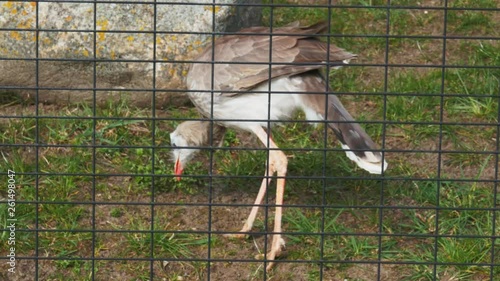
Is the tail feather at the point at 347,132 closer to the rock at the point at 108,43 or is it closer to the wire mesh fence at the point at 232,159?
the wire mesh fence at the point at 232,159

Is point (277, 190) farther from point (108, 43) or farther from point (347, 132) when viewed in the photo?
point (108, 43)

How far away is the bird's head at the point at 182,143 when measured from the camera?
559 cm

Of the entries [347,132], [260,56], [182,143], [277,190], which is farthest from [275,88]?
[182,143]

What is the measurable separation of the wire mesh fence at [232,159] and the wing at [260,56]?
20mm

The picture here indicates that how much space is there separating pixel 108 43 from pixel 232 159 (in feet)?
3.95

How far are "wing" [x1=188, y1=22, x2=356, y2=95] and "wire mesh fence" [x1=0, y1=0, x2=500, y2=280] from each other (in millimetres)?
20

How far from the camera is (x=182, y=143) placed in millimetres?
5691

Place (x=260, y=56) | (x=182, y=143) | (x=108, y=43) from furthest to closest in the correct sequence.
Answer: (x=108, y=43), (x=182, y=143), (x=260, y=56)

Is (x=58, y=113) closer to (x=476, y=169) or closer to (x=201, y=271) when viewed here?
(x=201, y=271)

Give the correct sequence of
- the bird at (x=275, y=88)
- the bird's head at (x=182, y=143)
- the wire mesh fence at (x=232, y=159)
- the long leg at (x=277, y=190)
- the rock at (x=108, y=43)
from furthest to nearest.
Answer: the rock at (x=108, y=43) < the bird's head at (x=182, y=143) < the bird at (x=275, y=88) < the long leg at (x=277, y=190) < the wire mesh fence at (x=232, y=159)

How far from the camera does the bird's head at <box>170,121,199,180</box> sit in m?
5.59

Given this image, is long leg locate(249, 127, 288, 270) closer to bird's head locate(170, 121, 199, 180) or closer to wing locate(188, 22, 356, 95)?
wing locate(188, 22, 356, 95)

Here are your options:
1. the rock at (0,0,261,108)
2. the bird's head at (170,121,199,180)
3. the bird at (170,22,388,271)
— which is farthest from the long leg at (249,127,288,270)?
the rock at (0,0,261,108)

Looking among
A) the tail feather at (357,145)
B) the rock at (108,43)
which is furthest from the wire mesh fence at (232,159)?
the tail feather at (357,145)
